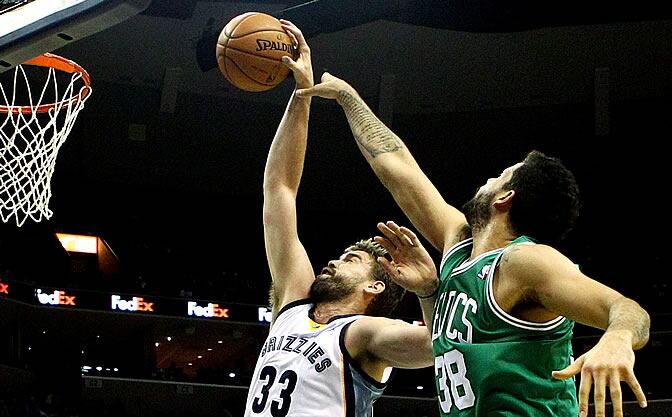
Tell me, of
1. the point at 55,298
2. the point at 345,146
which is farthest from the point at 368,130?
the point at 345,146

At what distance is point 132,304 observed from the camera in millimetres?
15977

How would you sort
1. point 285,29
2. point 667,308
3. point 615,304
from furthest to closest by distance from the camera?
point 667,308 < point 285,29 < point 615,304

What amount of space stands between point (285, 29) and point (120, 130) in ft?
43.1

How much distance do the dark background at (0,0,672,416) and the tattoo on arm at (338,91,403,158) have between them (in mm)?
10599

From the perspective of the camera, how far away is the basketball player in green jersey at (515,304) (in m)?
2.44

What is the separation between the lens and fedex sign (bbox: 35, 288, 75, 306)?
15242 mm

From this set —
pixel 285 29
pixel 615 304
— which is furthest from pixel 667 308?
pixel 615 304

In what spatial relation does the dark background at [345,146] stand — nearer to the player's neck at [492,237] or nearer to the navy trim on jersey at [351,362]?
the navy trim on jersey at [351,362]

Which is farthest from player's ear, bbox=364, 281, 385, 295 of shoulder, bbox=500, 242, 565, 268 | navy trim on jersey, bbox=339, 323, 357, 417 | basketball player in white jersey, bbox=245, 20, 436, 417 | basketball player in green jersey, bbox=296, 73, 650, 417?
shoulder, bbox=500, 242, 565, 268

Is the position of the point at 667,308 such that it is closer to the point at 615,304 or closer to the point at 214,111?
the point at 214,111

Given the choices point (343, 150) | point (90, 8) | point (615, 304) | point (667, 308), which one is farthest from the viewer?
point (343, 150)

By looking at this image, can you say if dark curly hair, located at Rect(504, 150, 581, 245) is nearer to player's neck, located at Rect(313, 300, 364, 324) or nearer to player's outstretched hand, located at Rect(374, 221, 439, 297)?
player's outstretched hand, located at Rect(374, 221, 439, 297)

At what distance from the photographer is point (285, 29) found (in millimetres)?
4523

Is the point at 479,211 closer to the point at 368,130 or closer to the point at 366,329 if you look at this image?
the point at 366,329
